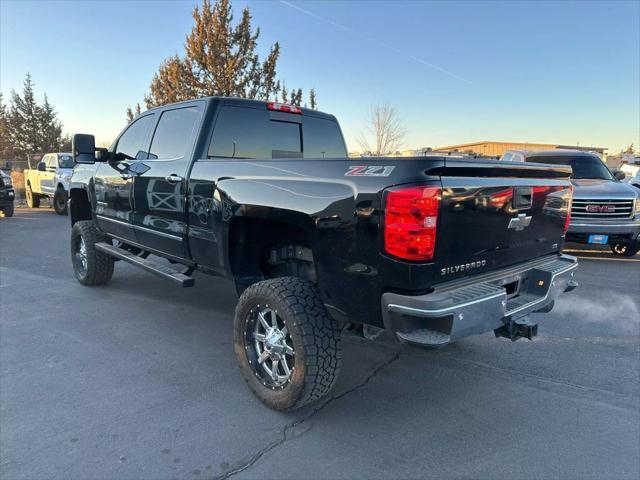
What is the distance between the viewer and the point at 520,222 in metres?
2.88

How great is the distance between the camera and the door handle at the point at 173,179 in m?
3.80

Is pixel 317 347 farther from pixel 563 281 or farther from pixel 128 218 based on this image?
pixel 128 218

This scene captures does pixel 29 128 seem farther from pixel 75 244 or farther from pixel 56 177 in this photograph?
pixel 75 244

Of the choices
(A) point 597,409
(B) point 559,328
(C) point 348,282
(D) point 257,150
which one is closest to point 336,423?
(C) point 348,282

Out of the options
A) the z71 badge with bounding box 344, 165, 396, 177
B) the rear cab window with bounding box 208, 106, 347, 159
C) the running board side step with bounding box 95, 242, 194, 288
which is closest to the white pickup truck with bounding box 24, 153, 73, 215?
the running board side step with bounding box 95, 242, 194, 288

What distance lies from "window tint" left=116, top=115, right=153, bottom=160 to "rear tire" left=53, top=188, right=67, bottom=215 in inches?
438

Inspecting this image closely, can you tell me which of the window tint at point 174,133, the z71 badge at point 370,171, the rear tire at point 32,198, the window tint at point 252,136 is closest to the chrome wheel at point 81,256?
the window tint at point 174,133

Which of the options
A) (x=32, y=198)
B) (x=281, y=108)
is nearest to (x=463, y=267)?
(x=281, y=108)

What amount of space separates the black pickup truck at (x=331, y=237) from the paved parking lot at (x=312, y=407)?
404 mm

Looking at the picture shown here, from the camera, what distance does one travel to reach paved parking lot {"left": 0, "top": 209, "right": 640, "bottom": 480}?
244 cm

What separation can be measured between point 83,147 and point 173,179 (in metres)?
1.69

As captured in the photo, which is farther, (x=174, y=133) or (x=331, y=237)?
(x=174, y=133)

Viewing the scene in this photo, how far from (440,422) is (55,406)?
2551mm

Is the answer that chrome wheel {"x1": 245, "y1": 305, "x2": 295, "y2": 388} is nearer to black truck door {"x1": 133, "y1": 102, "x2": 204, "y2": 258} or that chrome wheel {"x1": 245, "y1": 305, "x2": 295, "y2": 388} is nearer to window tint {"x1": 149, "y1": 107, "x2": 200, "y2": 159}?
black truck door {"x1": 133, "y1": 102, "x2": 204, "y2": 258}
